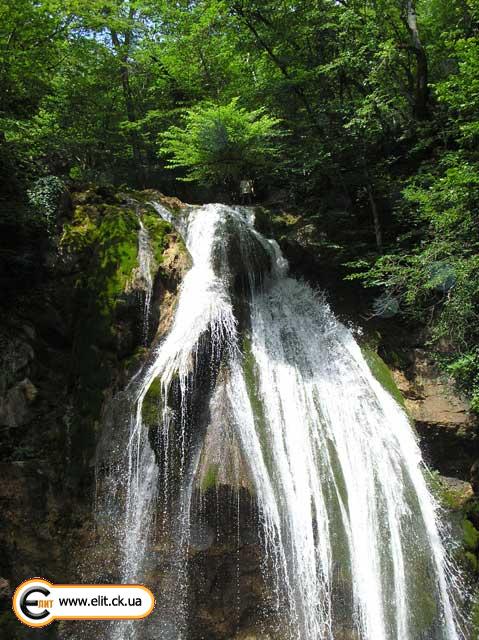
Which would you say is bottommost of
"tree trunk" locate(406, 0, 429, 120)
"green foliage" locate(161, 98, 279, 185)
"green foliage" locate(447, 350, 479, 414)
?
"green foliage" locate(447, 350, 479, 414)

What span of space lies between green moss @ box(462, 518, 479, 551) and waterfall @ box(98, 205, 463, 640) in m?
0.53

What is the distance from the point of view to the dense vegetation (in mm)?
7766

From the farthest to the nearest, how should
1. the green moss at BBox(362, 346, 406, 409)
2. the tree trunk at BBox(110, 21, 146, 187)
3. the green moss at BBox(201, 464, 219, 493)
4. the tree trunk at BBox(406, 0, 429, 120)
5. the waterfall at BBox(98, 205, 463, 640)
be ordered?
the tree trunk at BBox(110, 21, 146, 187) < the tree trunk at BBox(406, 0, 429, 120) < the green moss at BBox(362, 346, 406, 409) < the green moss at BBox(201, 464, 219, 493) < the waterfall at BBox(98, 205, 463, 640)

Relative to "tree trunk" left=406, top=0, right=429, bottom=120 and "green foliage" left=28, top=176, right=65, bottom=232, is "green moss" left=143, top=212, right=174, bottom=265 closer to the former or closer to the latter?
"green foliage" left=28, top=176, right=65, bottom=232

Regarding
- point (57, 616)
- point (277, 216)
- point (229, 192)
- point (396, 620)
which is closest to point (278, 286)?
point (277, 216)

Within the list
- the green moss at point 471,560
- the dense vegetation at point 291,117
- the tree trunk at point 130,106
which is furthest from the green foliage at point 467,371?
the tree trunk at point 130,106

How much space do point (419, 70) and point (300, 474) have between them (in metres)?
10.5

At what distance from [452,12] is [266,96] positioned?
5959 millimetres

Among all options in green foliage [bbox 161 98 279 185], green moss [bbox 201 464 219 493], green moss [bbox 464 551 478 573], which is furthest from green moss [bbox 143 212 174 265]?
green moss [bbox 464 551 478 573]

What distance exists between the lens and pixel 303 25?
10.9 metres

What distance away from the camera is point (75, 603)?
5.35 metres

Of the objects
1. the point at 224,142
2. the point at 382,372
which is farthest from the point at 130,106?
the point at 382,372

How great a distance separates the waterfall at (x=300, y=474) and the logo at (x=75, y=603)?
10.8 inches

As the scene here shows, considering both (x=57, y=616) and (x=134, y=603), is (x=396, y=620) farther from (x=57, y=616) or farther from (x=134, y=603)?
(x=57, y=616)
